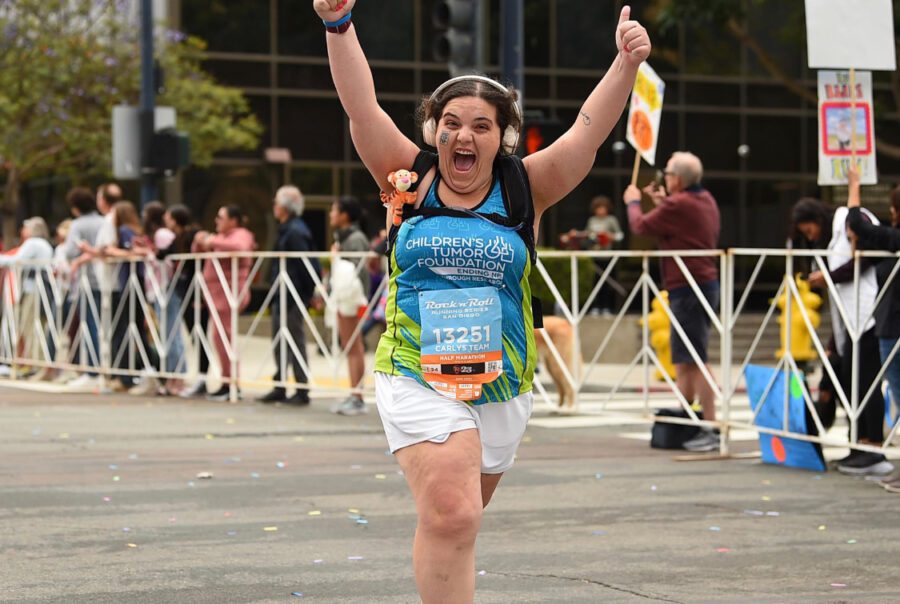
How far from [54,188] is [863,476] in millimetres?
26894

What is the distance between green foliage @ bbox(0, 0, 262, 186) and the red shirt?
17358 mm

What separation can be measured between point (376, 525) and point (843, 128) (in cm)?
374

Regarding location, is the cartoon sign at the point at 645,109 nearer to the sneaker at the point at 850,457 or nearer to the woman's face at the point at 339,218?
the sneaker at the point at 850,457

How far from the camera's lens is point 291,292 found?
1365 cm

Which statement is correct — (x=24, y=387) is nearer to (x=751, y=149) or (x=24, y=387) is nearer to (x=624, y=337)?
(x=624, y=337)

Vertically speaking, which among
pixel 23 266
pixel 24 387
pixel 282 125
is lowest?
pixel 24 387

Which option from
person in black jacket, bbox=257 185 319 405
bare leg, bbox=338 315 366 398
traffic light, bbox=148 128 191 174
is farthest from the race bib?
traffic light, bbox=148 128 191 174

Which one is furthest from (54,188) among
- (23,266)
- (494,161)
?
(494,161)

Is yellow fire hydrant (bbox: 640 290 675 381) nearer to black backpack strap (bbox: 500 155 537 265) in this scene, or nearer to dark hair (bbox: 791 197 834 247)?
dark hair (bbox: 791 197 834 247)

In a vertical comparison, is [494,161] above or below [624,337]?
above

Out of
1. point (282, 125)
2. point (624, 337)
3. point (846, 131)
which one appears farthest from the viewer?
point (282, 125)

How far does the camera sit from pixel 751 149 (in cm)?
A: 3381

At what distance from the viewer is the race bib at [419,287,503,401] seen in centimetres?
443

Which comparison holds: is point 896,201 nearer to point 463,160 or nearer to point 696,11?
point 463,160
